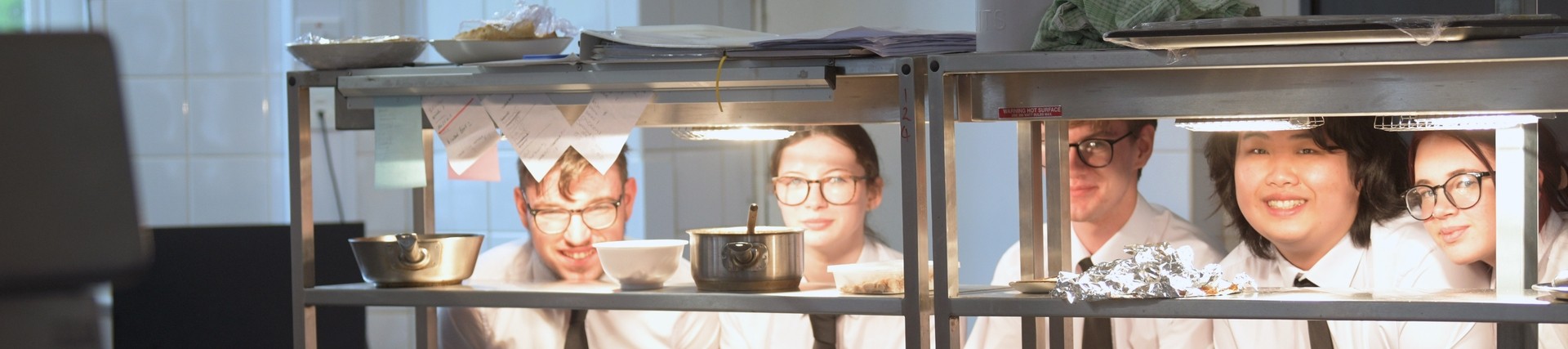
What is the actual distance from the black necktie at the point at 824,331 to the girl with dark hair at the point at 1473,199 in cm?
107

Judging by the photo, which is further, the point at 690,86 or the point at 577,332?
the point at 577,332

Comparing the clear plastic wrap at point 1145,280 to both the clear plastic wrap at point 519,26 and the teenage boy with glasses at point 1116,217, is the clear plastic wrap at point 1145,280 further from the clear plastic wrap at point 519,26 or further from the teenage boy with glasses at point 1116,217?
the clear plastic wrap at point 519,26

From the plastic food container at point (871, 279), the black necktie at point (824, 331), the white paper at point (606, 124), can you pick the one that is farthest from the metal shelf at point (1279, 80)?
the black necktie at point (824, 331)

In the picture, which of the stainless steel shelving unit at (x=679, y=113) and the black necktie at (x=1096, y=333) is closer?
the stainless steel shelving unit at (x=679, y=113)

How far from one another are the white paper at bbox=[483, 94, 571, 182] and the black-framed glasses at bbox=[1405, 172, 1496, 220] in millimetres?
1413

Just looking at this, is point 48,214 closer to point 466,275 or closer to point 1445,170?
point 466,275

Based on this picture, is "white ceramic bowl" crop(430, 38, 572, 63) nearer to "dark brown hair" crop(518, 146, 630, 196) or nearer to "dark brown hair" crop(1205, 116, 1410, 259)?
"dark brown hair" crop(518, 146, 630, 196)

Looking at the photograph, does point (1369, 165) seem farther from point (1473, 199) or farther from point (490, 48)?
point (490, 48)

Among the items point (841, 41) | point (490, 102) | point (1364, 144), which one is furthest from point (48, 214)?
point (1364, 144)

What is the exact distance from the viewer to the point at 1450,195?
2352 millimetres

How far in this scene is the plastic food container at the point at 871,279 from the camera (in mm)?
2057

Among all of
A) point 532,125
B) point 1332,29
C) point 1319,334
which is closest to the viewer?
point 1332,29

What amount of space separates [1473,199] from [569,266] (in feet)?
5.52

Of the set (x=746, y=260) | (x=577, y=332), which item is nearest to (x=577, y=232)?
(x=577, y=332)
